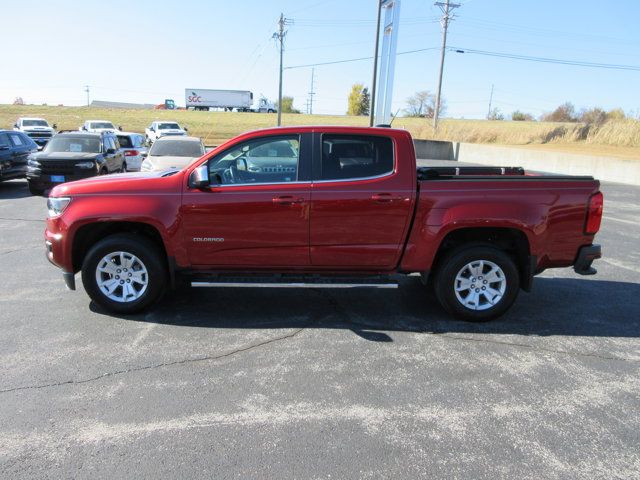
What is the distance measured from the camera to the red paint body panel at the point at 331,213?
4.73 meters

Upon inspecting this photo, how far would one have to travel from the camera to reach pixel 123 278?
4941 mm

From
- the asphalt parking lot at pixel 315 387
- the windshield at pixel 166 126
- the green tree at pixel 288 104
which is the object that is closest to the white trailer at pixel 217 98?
the green tree at pixel 288 104

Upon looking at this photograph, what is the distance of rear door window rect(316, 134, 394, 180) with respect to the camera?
190 inches

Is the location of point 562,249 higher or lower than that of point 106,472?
higher

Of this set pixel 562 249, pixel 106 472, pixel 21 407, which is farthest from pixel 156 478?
pixel 562 249

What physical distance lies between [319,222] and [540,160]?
24.9 m

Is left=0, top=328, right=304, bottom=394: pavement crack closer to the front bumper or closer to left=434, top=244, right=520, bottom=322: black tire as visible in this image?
left=434, top=244, right=520, bottom=322: black tire

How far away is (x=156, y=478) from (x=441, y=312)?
3473 mm

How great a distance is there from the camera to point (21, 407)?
3373mm

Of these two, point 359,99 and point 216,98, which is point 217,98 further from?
point 359,99

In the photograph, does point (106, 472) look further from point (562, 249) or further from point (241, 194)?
point (562, 249)

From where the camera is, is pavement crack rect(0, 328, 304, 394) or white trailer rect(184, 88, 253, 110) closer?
pavement crack rect(0, 328, 304, 394)

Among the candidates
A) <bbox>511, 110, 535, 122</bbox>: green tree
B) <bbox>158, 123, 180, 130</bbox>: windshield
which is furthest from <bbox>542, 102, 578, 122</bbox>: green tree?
<bbox>158, 123, 180, 130</bbox>: windshield

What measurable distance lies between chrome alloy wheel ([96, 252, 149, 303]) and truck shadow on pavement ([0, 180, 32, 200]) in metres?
10.1
